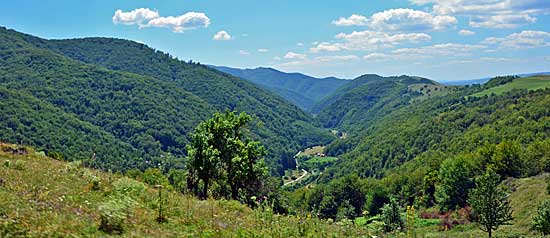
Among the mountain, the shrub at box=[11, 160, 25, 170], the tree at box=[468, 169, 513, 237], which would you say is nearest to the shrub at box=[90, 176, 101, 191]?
the shrub at box=[11, 160, 25, 170]

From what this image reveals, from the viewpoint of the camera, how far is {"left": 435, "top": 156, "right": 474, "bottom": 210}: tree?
72.6 m

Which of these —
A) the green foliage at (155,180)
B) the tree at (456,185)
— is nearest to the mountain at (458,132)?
the tree at (456,185)

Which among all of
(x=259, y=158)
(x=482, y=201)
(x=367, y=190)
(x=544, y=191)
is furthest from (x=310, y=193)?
(x=482, y=201)

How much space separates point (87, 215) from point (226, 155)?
823 inches

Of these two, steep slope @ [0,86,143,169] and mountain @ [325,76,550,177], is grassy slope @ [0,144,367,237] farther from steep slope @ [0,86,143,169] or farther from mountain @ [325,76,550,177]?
steep slope @ [0,86,143,169]

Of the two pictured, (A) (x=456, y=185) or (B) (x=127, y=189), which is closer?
(B) (x=127, y=189)

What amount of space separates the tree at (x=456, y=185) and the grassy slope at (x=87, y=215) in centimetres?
6619

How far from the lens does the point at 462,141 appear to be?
141 m

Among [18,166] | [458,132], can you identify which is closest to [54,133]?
[458,132]

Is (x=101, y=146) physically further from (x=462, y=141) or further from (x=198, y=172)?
(x=198, y=172)

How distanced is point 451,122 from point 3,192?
189m

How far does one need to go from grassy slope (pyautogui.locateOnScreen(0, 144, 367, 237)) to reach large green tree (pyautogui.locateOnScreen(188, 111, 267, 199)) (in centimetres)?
1412

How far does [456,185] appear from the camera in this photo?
Result: 72.9 metres

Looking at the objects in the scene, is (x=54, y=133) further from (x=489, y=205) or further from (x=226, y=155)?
(x=489, y=205)
